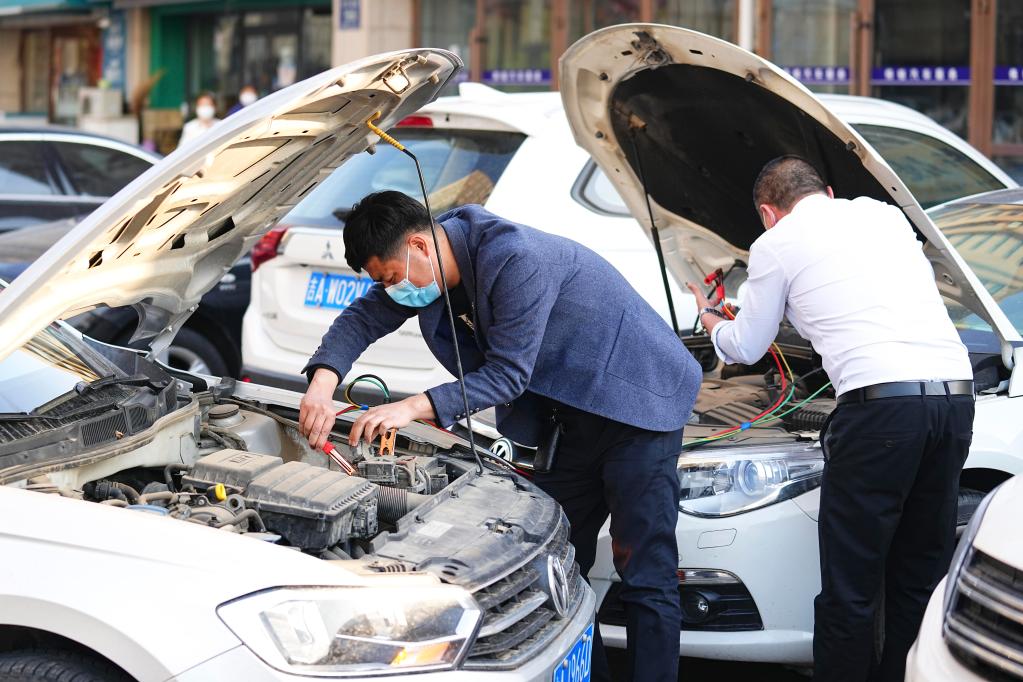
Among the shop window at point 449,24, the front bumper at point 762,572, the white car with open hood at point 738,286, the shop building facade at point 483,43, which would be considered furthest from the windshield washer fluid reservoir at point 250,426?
the shop window at point 449,24

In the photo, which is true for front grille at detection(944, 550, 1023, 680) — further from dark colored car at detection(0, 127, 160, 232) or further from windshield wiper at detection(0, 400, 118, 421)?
dark colored car at detection(0, 127, 160, 232)

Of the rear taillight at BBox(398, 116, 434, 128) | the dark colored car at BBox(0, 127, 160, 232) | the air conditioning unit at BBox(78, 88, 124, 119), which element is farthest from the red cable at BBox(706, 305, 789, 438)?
the air conditioning unit at BBox(78, 88, 124, 119)

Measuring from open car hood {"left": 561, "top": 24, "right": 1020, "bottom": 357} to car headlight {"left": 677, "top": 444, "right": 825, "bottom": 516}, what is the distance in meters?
0.78

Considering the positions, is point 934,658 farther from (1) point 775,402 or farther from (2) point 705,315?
(1) point 775,402

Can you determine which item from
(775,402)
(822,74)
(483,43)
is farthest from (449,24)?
(775,402)

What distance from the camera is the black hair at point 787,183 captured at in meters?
4.01

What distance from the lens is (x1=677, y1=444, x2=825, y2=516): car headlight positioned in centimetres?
404

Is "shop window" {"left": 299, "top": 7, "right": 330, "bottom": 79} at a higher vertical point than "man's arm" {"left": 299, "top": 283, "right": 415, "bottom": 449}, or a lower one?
higher

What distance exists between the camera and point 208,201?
3670mm

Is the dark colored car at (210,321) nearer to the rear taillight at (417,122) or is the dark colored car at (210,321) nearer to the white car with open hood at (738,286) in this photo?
the rear taillight at (417,122)

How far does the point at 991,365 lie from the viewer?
14.1ft

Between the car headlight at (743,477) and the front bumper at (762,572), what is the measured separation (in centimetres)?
4

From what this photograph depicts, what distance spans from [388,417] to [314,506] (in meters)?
0.47

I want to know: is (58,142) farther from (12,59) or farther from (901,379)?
(12,59)
